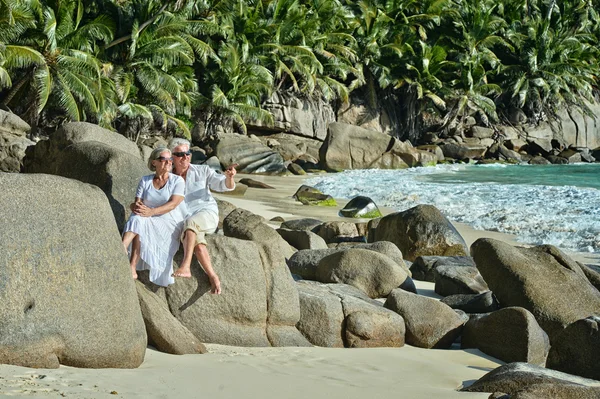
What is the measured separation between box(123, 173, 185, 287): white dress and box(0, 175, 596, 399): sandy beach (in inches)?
20.1

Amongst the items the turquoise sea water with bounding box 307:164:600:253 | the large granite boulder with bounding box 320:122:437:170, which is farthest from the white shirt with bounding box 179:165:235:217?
the large granite boulder with bounding box 320:122:437:170

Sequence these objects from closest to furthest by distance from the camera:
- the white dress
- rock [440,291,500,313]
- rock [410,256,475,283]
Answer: the white dress → rock [440,291,500,313] → rock [410,256,475,283]

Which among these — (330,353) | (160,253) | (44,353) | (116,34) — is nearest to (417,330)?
(330,353)

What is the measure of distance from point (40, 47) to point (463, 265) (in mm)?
20141

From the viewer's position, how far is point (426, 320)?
6957mm

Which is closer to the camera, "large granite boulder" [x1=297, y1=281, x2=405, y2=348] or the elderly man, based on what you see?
the elderly man

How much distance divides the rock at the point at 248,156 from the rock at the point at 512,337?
888 inches

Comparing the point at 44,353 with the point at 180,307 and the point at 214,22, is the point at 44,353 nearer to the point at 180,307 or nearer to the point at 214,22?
the point at 180,307

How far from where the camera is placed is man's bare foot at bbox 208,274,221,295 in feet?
19.2

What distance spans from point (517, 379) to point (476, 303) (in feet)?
9.26

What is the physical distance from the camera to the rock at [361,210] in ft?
54.7

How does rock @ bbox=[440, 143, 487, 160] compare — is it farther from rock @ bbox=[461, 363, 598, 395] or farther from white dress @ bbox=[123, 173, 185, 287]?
rock @ bbox=[461, 363, 598, 395]

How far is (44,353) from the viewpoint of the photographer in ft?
14.7

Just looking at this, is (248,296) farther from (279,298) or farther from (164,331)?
(164,331)
